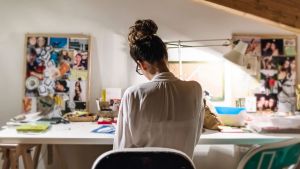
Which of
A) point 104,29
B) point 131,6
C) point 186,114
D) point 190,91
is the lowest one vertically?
point 186,114

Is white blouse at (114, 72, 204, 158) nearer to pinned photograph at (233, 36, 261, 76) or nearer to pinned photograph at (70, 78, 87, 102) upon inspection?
pinned photograph at (70, 78, 87, 102)

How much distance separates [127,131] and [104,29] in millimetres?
1207

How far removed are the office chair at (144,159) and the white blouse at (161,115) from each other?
328 mm

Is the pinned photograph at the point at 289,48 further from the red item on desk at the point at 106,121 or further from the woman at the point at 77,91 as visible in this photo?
the woman at the point at 77,91

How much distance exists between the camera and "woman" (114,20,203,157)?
1354mm

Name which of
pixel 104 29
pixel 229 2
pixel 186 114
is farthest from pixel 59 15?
pixel 186 114

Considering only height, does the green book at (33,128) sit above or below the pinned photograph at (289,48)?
below

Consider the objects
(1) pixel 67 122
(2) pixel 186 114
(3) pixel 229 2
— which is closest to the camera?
(2) pixel 186 114

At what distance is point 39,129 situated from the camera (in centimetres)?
182

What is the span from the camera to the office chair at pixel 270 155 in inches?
46.4

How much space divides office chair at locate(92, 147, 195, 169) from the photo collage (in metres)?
1.62

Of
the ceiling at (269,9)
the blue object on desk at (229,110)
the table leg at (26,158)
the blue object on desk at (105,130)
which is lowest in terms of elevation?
the table leg at (26,158)

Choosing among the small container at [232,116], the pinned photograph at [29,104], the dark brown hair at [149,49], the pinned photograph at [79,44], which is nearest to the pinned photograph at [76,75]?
the pinned photograph at [79,44]

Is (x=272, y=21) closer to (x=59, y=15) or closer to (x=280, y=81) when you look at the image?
(x=280, y=81)
